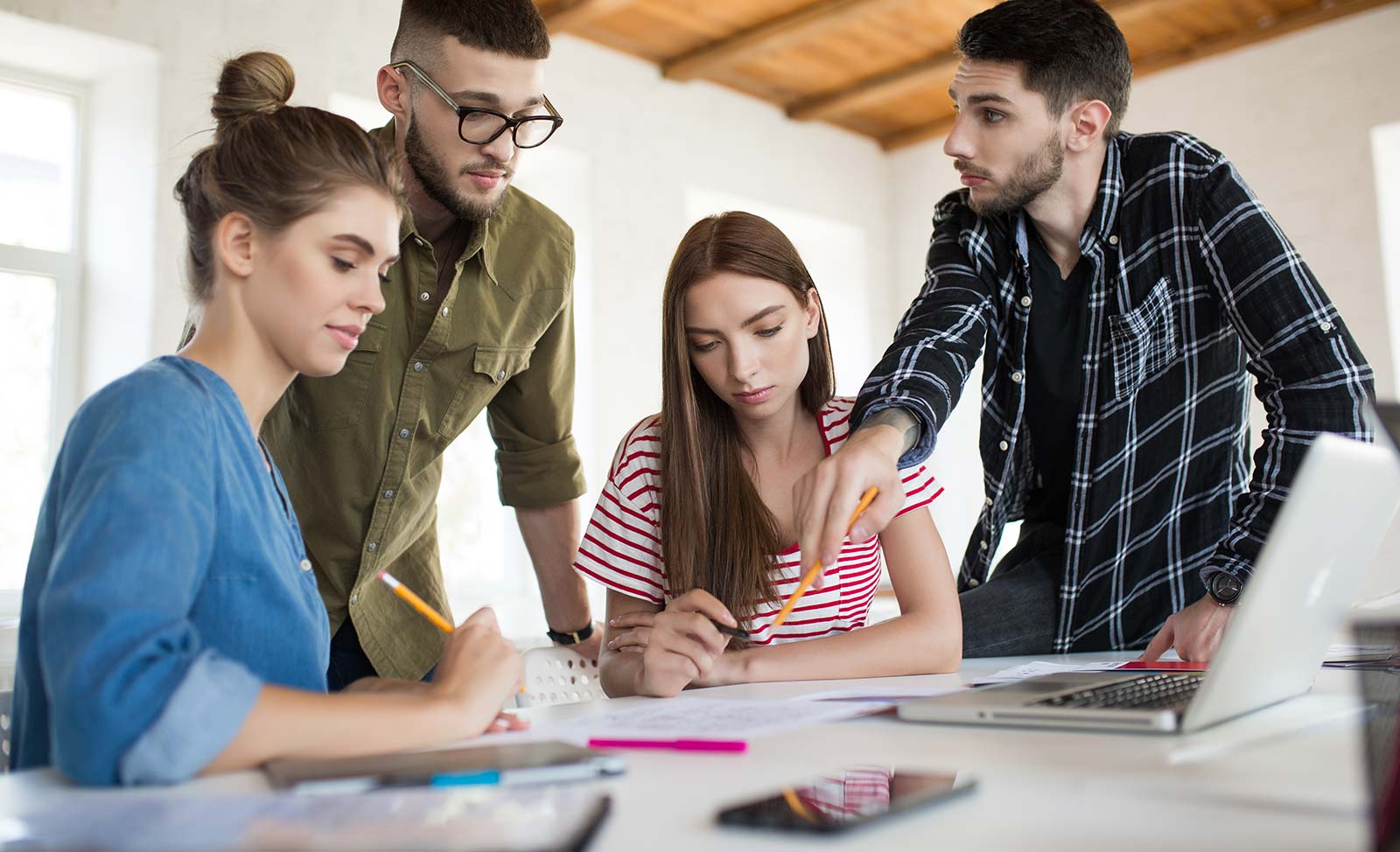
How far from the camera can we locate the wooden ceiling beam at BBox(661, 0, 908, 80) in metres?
4.66

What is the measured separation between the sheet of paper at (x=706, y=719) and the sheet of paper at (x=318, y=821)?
0.79 ft

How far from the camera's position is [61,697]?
31.1 inches

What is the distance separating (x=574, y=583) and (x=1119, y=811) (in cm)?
161

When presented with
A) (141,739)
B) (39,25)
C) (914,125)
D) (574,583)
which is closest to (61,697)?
(141,739)

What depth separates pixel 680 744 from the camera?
35.7 inches

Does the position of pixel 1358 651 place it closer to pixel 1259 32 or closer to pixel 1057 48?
pixel 1057 48

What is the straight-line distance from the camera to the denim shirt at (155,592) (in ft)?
2.58

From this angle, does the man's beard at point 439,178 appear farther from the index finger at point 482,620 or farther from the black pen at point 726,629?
the index finger at point 482,620

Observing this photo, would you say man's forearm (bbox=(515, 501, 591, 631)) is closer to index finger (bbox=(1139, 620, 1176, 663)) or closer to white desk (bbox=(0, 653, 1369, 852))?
index finger (bbox=(1139, 620, 1176, 663))

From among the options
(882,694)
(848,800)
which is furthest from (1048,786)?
(882,694)

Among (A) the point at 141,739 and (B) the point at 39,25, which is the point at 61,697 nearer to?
(A) the point at 141,739

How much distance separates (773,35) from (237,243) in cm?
404

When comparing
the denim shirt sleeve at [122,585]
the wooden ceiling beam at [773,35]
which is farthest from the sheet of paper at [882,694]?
the wooden ceiling beam at [773,35]

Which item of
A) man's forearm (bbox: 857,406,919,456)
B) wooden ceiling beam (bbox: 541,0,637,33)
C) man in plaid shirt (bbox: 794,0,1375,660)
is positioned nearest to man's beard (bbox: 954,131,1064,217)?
man in plaid shirt (bbox: 794,0,1375,660)
